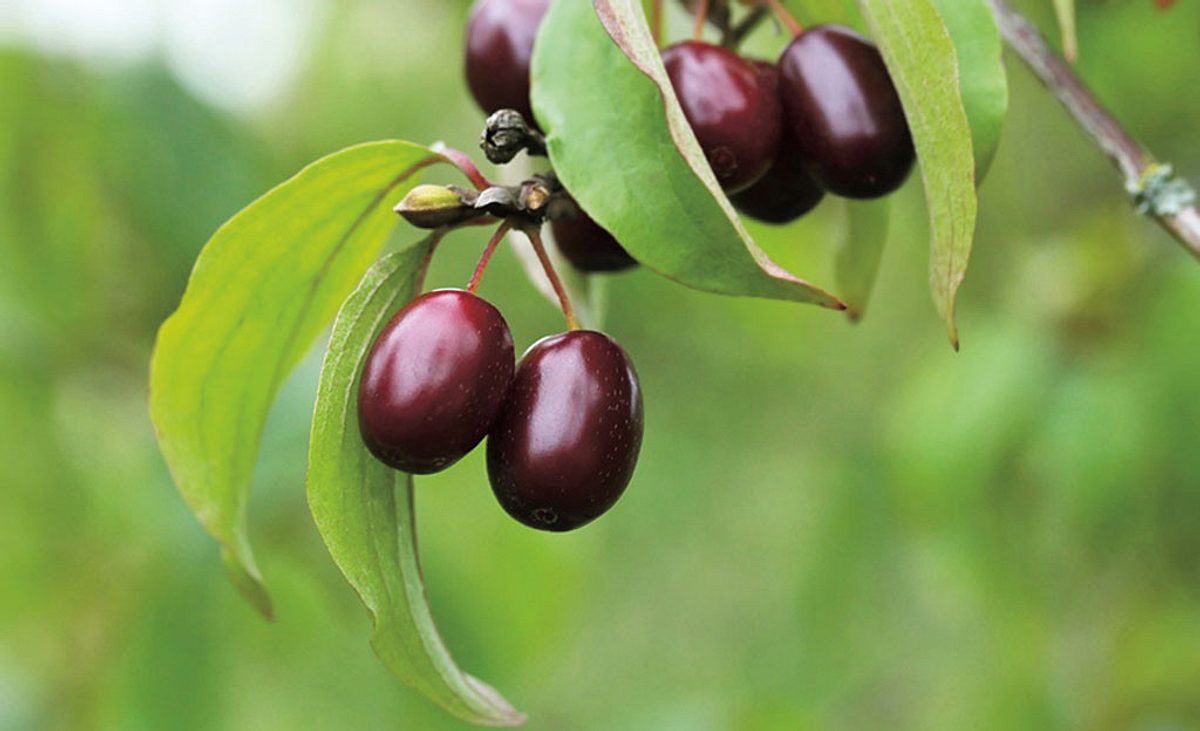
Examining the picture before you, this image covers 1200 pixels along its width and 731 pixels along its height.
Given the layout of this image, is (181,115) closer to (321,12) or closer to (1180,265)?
(321,12)

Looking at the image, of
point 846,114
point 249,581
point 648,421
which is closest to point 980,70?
point 846,114

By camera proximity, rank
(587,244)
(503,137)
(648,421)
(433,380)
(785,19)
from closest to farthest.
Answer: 1. (433,380)
2. (503,137)
3. (587,244)
4. (785,19)
5. (648,421)

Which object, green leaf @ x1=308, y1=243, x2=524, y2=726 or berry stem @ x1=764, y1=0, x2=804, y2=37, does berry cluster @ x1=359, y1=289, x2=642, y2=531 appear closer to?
green leaf @ x1=308, y1=243, x2=524, y2=726

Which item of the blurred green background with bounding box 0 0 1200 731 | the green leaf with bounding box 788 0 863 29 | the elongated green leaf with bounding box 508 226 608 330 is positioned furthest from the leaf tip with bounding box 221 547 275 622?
the blurred green background with bounding box 0 0 1200 731

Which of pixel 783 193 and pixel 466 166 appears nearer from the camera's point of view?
pixel 466 166

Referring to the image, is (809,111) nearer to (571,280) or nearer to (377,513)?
(571,280)

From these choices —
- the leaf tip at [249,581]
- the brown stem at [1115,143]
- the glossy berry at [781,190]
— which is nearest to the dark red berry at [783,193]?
the glossy berry at [781,190]

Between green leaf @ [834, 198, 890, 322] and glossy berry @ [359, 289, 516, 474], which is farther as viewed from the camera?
green leaf @ [834, 198, 890, 322]
